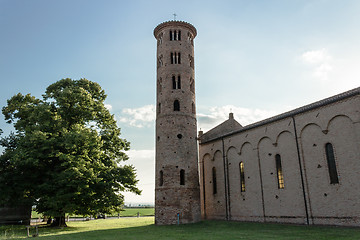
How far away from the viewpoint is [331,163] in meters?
19.9

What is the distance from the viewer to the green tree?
2020cm

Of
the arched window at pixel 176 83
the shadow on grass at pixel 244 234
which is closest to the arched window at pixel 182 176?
the shadow on grass at pixel 244 234

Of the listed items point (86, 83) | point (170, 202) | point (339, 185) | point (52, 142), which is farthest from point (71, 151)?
point (339, 185)

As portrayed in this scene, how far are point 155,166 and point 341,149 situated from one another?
16.7 meters

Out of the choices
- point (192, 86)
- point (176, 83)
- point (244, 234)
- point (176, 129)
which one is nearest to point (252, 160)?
point (176, 129)

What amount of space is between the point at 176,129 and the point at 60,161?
11.1 meters

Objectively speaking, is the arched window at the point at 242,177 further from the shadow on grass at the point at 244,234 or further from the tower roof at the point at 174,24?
the tower roof at the point at 174,24

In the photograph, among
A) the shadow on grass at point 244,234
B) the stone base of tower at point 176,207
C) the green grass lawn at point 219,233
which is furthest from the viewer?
the stone base of tower at point 176,207

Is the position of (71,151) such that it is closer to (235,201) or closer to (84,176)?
(84,176)

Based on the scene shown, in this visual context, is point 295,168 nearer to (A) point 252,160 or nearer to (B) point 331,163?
(B) point 331,163

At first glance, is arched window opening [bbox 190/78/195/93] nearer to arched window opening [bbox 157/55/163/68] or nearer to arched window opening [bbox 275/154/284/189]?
arched window opening [bbox 157/55/163/68]

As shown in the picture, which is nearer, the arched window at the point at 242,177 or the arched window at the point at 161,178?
the arched window at the point at 161,178

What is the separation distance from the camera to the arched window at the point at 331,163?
19.5 metres

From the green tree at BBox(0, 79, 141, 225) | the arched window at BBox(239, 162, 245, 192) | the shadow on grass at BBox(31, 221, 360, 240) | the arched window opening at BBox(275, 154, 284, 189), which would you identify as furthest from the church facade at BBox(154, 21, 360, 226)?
the green tree at BBox(0, 79, 141, 225)
